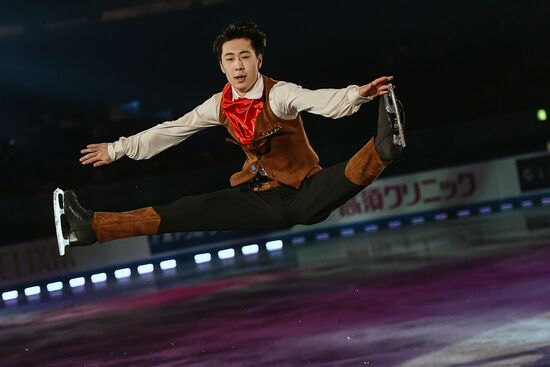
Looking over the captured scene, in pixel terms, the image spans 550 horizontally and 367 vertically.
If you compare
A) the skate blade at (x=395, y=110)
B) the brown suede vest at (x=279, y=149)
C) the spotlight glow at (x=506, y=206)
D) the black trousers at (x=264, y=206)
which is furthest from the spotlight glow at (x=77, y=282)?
the skate blade at (x=395, y=110)

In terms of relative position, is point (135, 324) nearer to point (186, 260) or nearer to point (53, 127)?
point (186, 260)

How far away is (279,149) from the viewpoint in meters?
6.16

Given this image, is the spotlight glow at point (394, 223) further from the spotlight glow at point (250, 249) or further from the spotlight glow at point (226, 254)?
the spotlight glow at point (226, 254)

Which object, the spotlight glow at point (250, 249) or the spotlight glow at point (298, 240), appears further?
the spotlight glow at point (298, 240)

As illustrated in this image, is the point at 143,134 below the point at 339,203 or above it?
above

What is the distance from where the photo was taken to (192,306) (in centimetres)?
1170

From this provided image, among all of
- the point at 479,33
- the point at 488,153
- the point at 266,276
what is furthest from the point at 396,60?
the point at 266,276

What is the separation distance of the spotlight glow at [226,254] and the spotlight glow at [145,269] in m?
1.11

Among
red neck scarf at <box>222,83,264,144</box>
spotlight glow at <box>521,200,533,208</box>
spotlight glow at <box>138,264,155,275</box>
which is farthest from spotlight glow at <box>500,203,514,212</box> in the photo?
red neck scarf at <box>222,83,264,144</box>

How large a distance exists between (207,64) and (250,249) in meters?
6.27

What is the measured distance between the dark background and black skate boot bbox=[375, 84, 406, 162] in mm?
13536

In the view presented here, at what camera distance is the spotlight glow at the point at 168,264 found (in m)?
16.5

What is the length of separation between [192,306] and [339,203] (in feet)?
19.6

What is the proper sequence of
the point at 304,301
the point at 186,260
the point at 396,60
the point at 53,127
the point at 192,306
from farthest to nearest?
the point at 396,60, the point at 53,127, the point at 186,260, the point at 192,306, the point at 304,301
